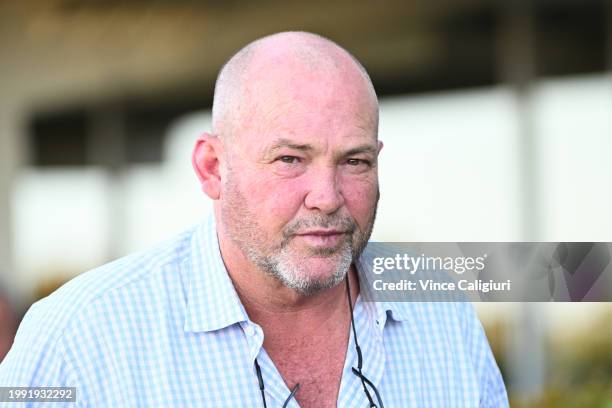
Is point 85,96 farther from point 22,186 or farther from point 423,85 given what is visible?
point 423,85

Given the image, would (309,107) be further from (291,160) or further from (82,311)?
(82,311)

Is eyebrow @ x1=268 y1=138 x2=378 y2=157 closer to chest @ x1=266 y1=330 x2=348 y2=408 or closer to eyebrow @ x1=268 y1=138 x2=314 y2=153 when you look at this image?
eyebrow @ x1=268 y1=138 x2=314 y2=153

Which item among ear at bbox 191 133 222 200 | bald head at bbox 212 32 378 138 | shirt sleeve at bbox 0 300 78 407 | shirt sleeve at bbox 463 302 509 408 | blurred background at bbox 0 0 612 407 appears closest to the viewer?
shirt sleeve at bbox 0 300 78 407

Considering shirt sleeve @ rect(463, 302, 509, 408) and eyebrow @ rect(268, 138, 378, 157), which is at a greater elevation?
eyebrow @ rect(268, 138, 378, 157)

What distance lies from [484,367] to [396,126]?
315 cm

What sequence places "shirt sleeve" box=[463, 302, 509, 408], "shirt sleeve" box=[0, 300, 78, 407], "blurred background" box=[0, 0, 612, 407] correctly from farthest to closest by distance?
"blurred background" box=[0, 0, 612, 407] < "shirt sleeve" box=[463, 302, 509, 408] < "shirt sleeve" box=[0, 300, 78, 407]

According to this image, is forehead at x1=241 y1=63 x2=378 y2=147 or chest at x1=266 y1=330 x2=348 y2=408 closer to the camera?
forehead at x1=241 y1=63 x2=378 y2=147

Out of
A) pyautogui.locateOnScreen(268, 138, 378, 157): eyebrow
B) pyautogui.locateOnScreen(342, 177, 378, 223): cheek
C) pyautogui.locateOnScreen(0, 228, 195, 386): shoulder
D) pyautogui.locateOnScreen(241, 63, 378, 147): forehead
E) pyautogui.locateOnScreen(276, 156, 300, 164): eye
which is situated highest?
pyautogui.locateOnScreen(241, 63, 378, 147): forehead

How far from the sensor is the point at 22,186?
19.4ft

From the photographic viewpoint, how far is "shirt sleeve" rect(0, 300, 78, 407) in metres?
1.67

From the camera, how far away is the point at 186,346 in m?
1.77

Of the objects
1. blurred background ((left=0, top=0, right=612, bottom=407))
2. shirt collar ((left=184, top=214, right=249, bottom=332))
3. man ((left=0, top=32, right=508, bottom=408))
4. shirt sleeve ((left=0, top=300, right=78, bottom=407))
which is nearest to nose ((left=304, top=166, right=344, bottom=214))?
man ((left=0, top=32, right=508, bottom=408))

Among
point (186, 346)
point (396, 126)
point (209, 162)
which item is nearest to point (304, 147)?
point (209, 162)

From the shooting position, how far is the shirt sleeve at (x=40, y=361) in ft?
5.46
